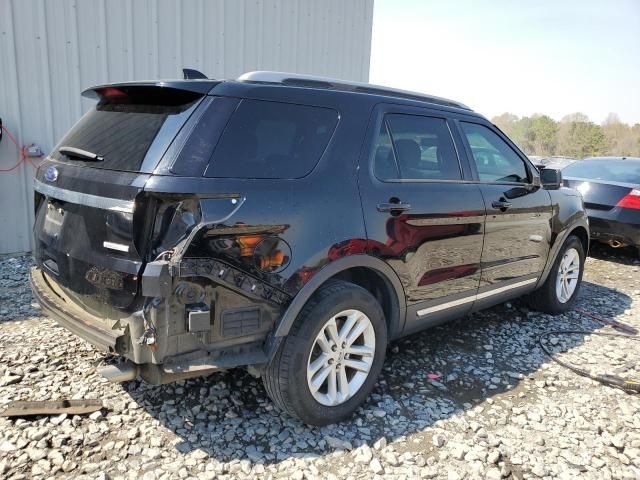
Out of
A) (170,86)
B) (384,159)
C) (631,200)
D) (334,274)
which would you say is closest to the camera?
(170,86)

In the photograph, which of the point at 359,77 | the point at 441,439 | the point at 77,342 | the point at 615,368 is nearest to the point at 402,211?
the point at 441,439

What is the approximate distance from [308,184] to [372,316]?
90 cm

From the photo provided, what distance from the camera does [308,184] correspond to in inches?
105

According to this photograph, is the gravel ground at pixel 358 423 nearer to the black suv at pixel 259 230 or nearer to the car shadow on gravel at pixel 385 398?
the car shadow on gravel at pixel 385 398

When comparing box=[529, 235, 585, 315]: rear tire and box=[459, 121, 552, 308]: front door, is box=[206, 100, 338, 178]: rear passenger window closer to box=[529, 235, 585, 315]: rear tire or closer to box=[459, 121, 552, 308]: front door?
box=[459, 121, 552, 308]: front door

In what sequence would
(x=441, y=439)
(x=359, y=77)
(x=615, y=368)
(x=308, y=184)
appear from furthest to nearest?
(x=359, y=77) → (x=615, y=368) → (x=441, y=439) → (x=308, y=184)

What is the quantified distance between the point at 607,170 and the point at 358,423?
23.4 feet

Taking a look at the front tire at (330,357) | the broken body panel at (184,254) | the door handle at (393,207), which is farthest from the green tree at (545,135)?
the broken body panel at (184,254)

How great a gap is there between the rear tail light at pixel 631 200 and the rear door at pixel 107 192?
6831mm

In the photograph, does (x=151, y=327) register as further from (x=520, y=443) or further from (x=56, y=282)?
(x=520, y=443)

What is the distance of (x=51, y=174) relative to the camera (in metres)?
2.85

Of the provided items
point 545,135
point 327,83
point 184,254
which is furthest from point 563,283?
point 545,135

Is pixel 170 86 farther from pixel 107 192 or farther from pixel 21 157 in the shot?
pixel 21 157

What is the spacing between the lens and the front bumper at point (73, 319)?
2385 millimetres
